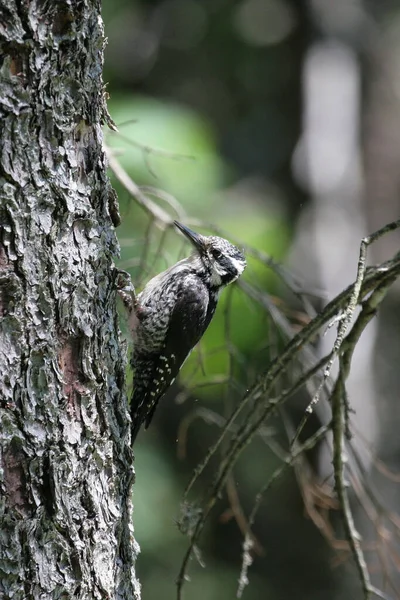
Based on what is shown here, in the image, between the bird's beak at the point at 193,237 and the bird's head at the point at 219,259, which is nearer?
the bird's beak at the point at 193,237

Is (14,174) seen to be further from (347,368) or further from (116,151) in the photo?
(116,151)

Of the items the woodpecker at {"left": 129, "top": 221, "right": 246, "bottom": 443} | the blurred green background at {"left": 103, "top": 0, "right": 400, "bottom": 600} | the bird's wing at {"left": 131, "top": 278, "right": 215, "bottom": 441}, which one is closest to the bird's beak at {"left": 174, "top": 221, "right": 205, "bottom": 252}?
the woodpecker at {"left": 129, "top": 221, "right": 246, "bottom": 443}

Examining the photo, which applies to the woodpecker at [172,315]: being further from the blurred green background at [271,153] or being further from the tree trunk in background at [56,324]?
the blurred green background at [271,153]

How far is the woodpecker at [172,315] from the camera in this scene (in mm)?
3510

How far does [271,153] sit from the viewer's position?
909cm

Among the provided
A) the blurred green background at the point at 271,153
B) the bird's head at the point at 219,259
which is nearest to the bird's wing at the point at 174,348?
the bird's head at the point at 219,259

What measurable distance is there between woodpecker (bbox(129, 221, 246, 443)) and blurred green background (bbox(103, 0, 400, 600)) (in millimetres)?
2223

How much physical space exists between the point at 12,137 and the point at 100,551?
1056mm

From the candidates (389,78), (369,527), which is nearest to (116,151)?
(369,527)

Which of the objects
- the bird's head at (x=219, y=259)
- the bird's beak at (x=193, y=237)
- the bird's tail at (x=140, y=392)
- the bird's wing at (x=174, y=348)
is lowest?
the bird's tail at (x=140, y=392)

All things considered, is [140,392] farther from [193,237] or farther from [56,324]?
[56,324]

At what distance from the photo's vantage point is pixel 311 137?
7.79 m

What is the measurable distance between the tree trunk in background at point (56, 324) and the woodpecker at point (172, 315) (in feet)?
3.92

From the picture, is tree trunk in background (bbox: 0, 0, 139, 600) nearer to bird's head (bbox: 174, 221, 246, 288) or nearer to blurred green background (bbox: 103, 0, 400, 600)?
bird's head (bbox: 174, 221, 246, 288)
